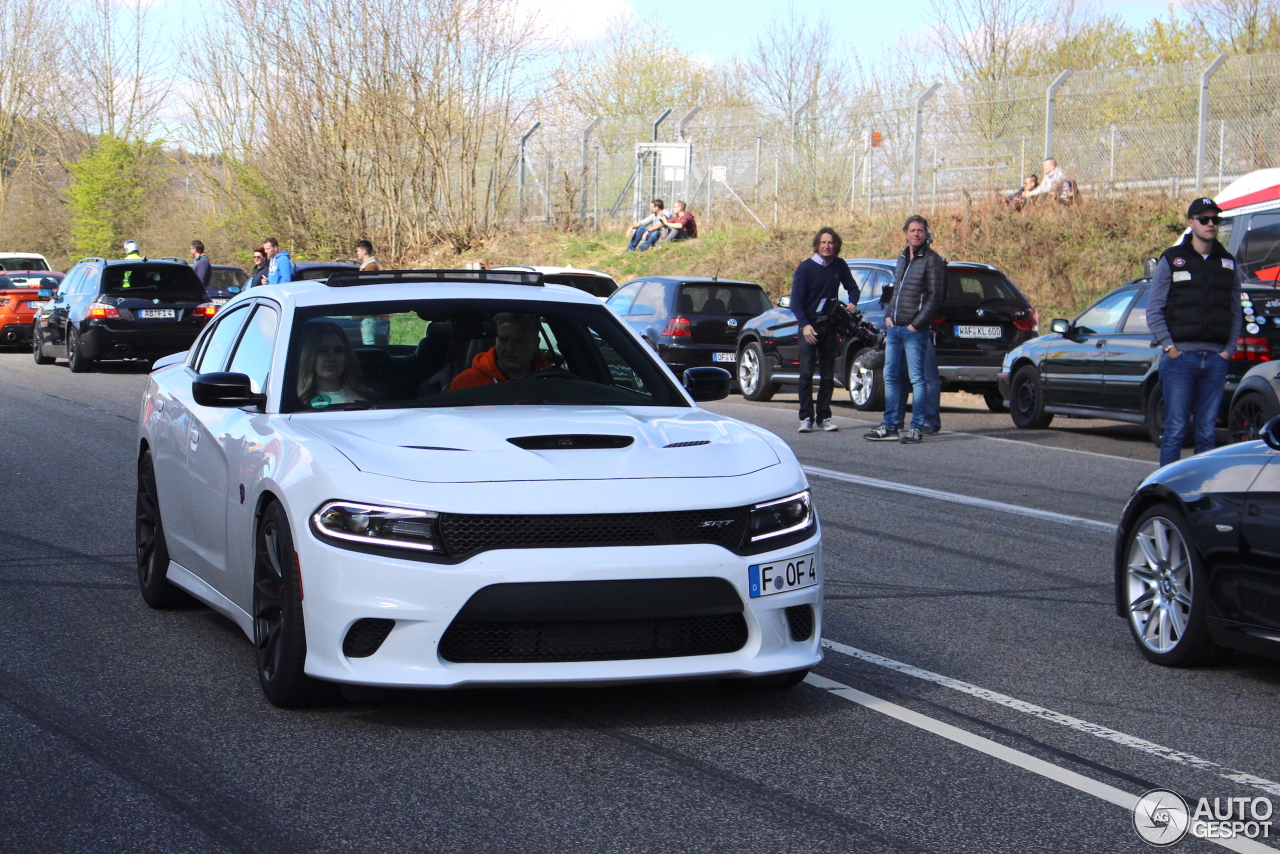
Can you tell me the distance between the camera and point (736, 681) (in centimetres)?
520

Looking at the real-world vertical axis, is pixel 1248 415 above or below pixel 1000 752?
above

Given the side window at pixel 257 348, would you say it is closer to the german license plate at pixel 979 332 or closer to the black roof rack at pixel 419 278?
the black roof rack at pixel 419 278

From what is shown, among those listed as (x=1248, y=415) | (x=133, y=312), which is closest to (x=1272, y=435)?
(x=1248, y=415)

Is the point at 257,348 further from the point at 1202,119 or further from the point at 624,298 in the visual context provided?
the point at 1202,119

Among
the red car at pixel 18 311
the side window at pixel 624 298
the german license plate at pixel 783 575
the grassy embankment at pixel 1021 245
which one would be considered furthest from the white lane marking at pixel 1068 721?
the red car at pixel 18 311

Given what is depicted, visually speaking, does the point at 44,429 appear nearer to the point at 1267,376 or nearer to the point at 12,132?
the point at 1267,376

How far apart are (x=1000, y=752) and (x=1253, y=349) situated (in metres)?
9.16

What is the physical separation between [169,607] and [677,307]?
1393cm

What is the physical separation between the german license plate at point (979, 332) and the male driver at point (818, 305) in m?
2.70

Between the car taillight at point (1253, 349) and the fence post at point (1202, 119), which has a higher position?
the fence post at point (1202, 119)

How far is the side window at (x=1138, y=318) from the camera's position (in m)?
14.4

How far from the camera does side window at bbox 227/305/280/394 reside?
19.4ft

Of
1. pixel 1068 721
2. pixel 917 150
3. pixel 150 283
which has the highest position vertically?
pixel 917 150

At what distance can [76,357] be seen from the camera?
2427 centimetres
